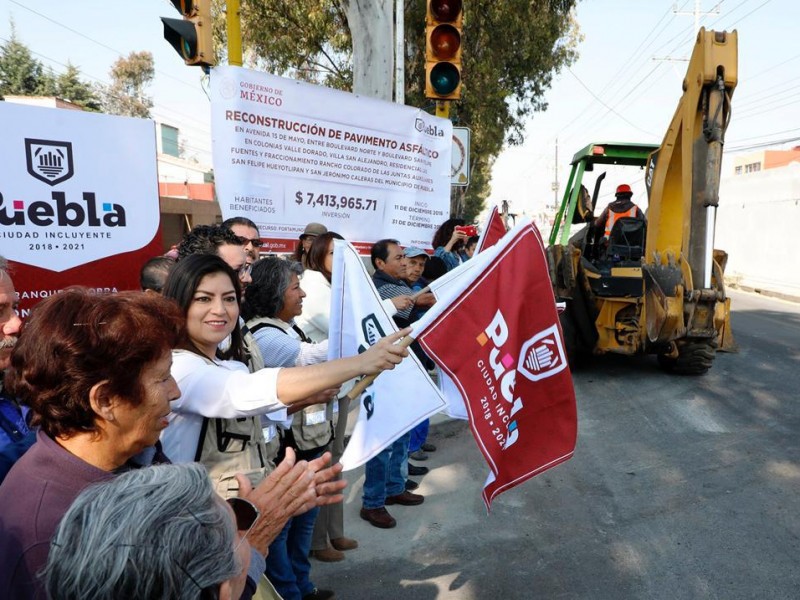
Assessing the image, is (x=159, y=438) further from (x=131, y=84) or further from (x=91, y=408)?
(x=131, y=84)

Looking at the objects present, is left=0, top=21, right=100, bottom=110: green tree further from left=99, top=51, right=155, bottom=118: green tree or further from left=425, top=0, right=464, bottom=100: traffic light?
left=425, top=0, right=464, bottom=100: traffic light

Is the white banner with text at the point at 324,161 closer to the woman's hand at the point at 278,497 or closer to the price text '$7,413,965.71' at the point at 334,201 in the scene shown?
the price text '$7,413,965.71' at the point at 334,201

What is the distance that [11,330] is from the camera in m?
2.23

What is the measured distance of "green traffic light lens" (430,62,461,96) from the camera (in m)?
5.57

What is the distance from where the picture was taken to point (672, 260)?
20.1ft

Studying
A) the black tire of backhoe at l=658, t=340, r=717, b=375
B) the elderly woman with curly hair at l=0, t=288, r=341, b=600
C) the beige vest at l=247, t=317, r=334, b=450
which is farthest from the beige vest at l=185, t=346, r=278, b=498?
the black tire of backhoe at l=658, t=340, r=717, b=375

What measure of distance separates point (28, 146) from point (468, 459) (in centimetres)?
352

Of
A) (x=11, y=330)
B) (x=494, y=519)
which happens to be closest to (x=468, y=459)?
(x=494, y=519)

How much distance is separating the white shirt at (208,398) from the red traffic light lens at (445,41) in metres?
4.34

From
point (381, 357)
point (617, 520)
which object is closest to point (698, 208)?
point (617, 520)

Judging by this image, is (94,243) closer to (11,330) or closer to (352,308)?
(11,330)

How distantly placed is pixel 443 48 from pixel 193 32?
210cm

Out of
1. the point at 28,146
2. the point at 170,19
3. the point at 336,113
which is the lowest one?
the point at 28,146

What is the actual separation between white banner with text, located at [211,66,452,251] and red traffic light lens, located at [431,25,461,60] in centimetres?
70
